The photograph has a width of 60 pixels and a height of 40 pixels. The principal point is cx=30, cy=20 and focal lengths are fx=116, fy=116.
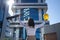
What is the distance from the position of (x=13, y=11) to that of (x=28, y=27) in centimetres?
949

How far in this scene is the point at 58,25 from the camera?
13.4 feet

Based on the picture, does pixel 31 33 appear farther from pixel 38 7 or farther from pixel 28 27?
pixel 38 7

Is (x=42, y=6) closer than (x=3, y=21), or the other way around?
(x=3, y=21)

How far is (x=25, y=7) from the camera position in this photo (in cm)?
1082

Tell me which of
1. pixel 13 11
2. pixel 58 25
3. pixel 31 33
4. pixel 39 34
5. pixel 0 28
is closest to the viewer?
pixel 31 33

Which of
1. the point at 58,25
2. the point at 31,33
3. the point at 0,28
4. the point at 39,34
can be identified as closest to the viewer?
the point at 31,33

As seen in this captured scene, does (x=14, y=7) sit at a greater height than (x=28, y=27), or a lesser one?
greater

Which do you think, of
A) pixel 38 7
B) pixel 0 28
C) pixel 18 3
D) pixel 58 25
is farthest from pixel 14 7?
pixel 58 25

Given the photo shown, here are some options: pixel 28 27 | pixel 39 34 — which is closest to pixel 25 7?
pixel 39 34

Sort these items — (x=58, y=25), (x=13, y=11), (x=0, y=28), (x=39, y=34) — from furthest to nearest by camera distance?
(x=13, y=11) → (x=39, y=34) → (x=0, y=28) → (x=58, y=25)

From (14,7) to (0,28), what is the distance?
124 inches

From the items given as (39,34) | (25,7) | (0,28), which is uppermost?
(25,7)

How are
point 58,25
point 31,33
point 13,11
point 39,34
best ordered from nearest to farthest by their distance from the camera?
point 31,33 < point 58,25 < point 39,34 < point 13,11

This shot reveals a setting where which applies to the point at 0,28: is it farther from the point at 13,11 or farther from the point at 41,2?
the point at 41,2
